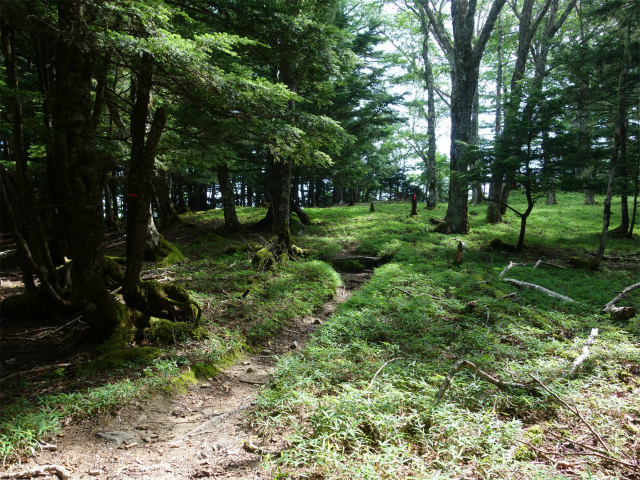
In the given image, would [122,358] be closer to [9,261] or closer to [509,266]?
[9,261]

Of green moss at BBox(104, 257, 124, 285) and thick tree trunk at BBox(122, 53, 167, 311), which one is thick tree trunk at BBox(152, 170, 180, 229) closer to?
green moss at BBox(104, 257, 124, 285)

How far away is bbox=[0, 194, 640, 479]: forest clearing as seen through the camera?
8.25 ft

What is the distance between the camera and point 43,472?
7.66 ft

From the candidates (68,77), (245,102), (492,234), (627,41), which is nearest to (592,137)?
(627,41)

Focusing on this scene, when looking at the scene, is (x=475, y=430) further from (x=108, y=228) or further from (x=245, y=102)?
(x=108, y=228)

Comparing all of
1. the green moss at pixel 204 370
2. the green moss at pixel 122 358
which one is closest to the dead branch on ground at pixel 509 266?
the green moss at pixel 204 370

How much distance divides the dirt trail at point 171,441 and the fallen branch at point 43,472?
0.09ft

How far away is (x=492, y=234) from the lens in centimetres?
1382

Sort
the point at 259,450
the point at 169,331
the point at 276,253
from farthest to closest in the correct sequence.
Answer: the point at 276,253 → the point at 169,331 → the point at 259,450

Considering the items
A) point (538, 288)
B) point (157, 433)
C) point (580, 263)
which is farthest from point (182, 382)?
point (580, 263)

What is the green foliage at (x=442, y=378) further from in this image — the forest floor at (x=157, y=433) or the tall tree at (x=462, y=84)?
the tall tree at (x=462, y=84)

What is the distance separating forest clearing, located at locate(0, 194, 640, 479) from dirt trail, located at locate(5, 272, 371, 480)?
17 millimetres

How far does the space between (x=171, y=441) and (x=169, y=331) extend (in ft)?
7.07

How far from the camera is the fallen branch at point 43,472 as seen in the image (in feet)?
7.45
